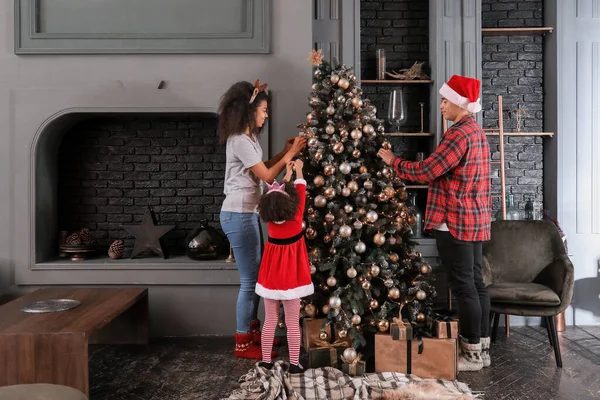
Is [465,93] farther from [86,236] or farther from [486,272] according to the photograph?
[86,236]

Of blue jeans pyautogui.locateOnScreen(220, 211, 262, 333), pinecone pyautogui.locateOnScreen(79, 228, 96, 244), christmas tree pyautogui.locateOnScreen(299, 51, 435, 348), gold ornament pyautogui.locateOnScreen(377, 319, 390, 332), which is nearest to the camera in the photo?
gold ornament pyautogui.locateOnScreen(377, 319, 390, 332)

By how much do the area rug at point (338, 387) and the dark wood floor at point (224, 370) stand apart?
6.2 inches

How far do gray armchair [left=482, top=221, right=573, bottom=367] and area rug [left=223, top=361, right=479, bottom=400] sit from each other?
0.77 meters

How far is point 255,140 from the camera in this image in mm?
3518

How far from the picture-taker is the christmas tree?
3256 mm

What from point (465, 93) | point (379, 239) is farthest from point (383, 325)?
point (465, 93)

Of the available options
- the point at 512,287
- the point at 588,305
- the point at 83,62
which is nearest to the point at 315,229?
the point at 512,287

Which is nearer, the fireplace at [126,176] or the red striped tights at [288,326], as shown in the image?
the red striped tights at [288,326]

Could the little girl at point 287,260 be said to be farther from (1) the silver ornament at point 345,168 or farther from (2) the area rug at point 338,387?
(1) the silver ornament at point 345,168

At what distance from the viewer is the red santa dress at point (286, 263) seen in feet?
9.96

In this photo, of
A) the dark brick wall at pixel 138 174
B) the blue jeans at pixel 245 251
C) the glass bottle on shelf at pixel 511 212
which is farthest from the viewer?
the dark brick wall at pixel 138 174

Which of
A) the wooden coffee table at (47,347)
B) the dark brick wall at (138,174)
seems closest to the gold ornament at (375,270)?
the wooden coffee table at (47,347)

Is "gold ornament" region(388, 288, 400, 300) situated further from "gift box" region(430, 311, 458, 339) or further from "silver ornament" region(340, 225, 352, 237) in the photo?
"silver ornament" region(340, 225, 352, 237)

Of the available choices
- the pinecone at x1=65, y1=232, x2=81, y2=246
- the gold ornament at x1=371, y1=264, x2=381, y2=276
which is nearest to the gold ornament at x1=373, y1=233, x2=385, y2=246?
the gold ornament at x1=371, y1=264, x2=381, y2=276
